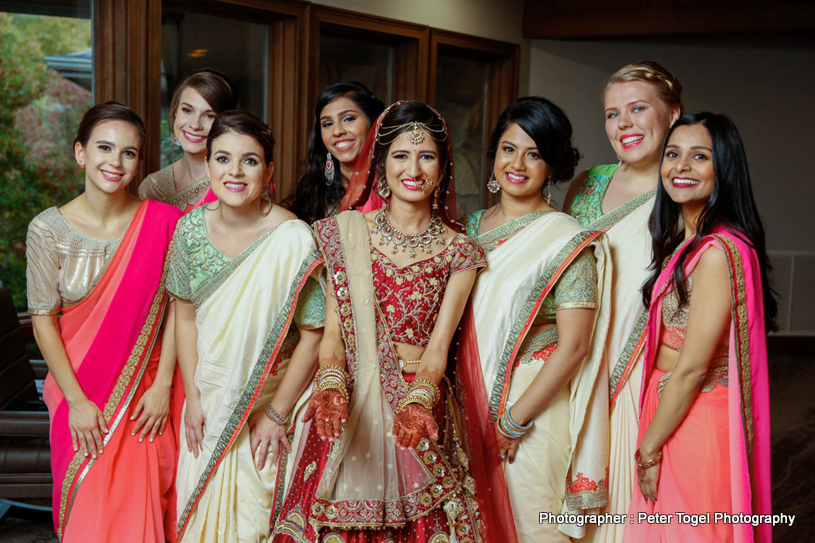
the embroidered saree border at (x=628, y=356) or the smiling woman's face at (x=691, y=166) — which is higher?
the smiling woman's face at (x=691, y=166)

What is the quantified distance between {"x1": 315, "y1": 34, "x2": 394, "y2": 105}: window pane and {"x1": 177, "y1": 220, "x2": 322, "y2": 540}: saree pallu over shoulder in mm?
2924

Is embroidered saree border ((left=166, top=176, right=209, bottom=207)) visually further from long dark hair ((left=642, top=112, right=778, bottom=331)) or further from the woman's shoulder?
long dark hair ((left=642, top=112, right=778, bottom=331))

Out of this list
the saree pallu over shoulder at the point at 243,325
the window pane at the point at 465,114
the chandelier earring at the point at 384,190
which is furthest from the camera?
the window pane at the point at 465,114

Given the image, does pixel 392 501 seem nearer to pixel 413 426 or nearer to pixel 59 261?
pixel 413 426

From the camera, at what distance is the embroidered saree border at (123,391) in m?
2.39

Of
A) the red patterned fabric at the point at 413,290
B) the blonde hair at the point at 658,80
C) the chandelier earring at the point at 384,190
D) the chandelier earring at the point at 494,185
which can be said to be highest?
the blonde hair at the point at 658,80

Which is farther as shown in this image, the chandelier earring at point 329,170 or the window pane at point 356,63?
the window pane at point 356,63

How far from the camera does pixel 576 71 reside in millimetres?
6316

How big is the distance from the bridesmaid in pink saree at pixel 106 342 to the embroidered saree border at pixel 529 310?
1.07 meters

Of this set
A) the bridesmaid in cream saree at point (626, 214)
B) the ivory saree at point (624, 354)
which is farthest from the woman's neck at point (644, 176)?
the ivory saree at point (624, 354)

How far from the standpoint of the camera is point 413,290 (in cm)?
209

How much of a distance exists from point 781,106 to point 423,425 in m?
6.00

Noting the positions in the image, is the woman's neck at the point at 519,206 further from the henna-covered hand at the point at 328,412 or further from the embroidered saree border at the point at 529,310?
the henna-covered hand at the point at 328,412

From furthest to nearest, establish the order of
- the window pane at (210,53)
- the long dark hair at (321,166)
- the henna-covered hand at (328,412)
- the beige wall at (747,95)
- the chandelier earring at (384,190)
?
the beige wall at (747,95) < the window pane at (210,53) < the long dark hair at (321,166) < the chandelier earring at (384,190) < the henna-covered hand at (328,412)
